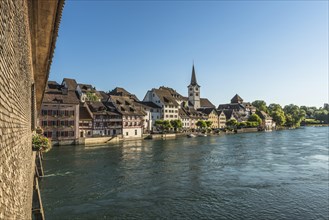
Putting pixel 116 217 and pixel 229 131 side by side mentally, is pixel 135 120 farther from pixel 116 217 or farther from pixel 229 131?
pixel 116 217

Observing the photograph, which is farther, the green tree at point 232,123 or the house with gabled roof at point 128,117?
the green tree at point 232,123

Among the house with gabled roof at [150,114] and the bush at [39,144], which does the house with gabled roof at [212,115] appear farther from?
the bush at [39,144]

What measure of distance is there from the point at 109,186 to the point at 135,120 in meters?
47.0

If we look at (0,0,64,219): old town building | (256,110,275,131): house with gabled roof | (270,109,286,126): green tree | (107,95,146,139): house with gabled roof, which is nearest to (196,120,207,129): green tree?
(107,95,146,139): house with gabled roof

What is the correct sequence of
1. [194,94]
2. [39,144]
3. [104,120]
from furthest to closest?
1. [194,94]
2. [104,120]
3. [39,144]

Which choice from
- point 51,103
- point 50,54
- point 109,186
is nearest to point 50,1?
point 50,54

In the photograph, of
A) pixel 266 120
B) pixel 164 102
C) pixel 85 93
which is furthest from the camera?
pixel 266 120

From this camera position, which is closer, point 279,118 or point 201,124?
point 201,124

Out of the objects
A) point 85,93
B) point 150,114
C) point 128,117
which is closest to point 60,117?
point 128,117

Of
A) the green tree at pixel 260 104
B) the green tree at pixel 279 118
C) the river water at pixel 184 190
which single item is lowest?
the river water at pixel 184 190

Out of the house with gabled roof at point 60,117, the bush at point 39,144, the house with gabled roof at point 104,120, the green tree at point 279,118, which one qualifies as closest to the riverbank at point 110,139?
the house with gabled roof at point 60,117

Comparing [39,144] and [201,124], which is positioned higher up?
[201,124]

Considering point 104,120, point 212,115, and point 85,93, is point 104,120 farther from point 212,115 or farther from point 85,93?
point 212,115

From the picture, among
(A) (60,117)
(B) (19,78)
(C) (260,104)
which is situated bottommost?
(B) (19,78)
